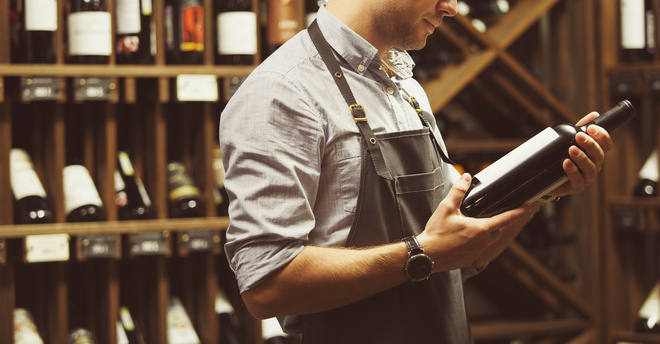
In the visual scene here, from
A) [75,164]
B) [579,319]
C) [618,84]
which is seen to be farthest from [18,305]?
[618,84]

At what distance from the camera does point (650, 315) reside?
275cm

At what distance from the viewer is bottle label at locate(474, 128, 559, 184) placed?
3.95ft

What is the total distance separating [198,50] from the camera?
87.8 inches

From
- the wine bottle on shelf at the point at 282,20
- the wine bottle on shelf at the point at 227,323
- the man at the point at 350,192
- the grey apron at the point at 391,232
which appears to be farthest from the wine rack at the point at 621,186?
the grey apron at the point at 391,232

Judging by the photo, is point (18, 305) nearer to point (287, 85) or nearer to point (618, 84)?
point (287, 85)

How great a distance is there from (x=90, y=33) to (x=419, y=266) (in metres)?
1.37

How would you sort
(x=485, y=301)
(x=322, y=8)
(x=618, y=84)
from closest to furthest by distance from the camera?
1. (x=322, y=8)
2. (x=618, y=84)
3. (x=485, y=301)

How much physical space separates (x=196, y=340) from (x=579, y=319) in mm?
1592

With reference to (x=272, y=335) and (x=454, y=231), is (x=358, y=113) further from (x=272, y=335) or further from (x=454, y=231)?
(x=272, y=335)

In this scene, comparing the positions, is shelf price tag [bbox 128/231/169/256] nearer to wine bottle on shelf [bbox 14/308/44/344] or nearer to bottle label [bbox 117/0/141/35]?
wine bottle on shelf [bbox 14/308/44/344]

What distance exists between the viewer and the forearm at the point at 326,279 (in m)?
1.09

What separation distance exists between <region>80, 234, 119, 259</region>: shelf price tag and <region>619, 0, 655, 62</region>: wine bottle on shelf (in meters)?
2.05

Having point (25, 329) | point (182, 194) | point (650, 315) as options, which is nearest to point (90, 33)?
point (182, 194)

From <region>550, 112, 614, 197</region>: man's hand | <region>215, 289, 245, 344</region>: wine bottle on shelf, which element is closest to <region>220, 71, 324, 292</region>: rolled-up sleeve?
<region>550, 112, 614, 197</region>: man's hand
